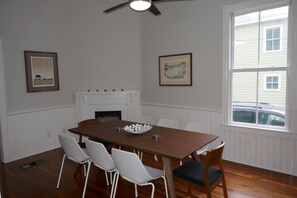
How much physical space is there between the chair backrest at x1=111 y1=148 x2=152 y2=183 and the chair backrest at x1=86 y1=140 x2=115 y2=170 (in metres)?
0.16

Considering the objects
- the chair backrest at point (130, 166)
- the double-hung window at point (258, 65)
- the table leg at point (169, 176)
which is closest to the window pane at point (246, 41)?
the double-hung window at point (258, 65)

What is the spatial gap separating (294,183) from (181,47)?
2873 mm

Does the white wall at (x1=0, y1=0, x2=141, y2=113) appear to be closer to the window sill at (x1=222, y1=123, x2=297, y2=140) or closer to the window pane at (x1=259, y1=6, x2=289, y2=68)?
the window sill at (x1=222, y1=123, x2=297, y2=140)

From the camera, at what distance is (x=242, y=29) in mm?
3465

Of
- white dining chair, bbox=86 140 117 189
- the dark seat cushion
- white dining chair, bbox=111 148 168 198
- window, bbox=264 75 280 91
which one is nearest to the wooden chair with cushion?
the dark seat cushion

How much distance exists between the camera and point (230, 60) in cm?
358

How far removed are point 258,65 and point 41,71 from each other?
3.90 m

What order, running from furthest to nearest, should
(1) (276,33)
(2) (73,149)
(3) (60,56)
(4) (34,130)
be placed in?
1. (3) (60,56)
2. (4) (34,130)
3. (1) (276,33)
4. (2) (73,149)

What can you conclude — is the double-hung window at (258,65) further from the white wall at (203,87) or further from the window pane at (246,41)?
the white wall at (203,87)

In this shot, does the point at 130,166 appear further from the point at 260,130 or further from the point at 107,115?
the point at 107,115

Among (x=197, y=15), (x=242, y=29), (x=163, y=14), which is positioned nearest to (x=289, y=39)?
(x=242, y=29)

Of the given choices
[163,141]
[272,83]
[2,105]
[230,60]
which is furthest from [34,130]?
[272,83]

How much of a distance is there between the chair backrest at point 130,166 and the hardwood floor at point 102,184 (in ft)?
2.26

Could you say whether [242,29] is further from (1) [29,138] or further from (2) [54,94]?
(1) [29,138]
